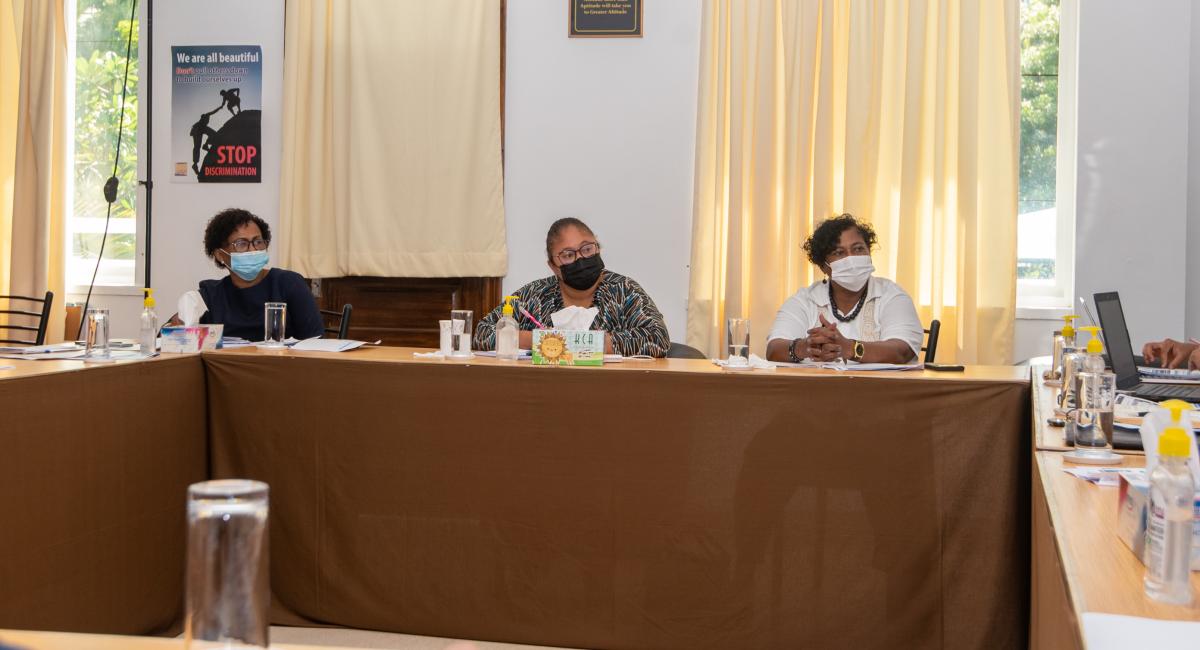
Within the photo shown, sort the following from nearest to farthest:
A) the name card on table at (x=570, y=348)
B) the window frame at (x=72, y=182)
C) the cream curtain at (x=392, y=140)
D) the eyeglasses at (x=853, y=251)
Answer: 1. the name card on table at (x=570, y=348)
2. the eyeglasses at (x=853, y=251)
3. the cream curtain at (x=392, y=140)
4. the window frame at (x=72, y=182)

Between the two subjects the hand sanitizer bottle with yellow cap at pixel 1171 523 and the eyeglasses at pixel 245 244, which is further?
the eyeglasses at pixel 245 244

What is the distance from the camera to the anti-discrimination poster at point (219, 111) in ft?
15.5

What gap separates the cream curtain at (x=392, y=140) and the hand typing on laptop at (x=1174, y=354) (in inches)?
106

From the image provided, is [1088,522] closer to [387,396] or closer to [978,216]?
[387,396]

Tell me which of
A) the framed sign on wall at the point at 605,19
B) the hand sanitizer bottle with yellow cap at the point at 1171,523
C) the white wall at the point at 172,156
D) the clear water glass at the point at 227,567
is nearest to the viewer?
the clear water glass at the point at 227,567

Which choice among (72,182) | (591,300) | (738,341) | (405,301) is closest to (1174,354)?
(738,341)

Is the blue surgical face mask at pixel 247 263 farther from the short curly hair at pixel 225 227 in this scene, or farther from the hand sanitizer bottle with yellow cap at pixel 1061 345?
the hand sanitizer bottle with yellow cap at pixel 1061 345

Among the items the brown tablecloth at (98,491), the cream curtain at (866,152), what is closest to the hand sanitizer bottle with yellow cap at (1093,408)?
the brown tablecloth at (98,491)

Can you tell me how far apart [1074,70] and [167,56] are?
14.1ft

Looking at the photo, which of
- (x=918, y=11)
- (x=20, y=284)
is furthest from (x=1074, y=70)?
(x=20, y=284)

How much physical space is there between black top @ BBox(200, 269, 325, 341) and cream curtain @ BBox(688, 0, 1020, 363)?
172cm

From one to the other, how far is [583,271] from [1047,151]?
236 centimetres

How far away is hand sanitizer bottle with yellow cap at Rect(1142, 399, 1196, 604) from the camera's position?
33.4 inches

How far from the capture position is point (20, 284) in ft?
15.7
